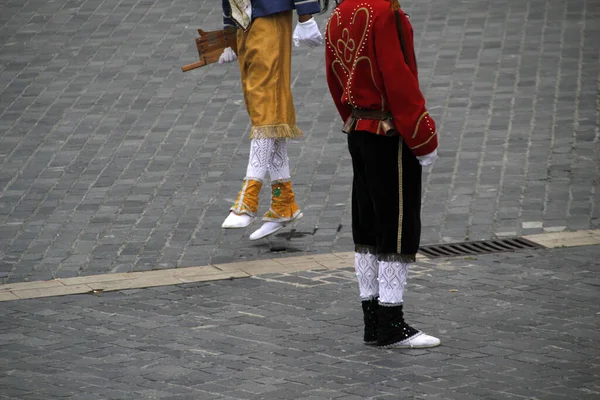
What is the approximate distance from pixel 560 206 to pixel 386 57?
3.12 metres

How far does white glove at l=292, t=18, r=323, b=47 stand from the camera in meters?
7.81

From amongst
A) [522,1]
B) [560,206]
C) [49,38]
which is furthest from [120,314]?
[522,1]

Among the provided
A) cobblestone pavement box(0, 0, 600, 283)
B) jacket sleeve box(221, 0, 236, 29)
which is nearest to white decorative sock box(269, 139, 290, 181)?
cobblestone pavement box(0, 0, 600, 283)

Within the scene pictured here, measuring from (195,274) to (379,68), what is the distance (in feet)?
7.34

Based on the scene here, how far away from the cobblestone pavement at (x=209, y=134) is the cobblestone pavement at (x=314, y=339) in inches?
25.9

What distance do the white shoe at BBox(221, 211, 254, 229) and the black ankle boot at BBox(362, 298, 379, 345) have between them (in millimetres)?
1844

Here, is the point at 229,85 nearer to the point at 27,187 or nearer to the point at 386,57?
the point at 27,187

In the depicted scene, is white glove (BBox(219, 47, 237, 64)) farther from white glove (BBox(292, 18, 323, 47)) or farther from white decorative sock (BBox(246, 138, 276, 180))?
white decorative sock (BBox(246, 138, 276, 180))

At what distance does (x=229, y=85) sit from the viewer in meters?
11.3

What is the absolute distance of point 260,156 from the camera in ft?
26.2

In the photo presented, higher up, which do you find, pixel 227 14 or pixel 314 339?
pixel 227 14

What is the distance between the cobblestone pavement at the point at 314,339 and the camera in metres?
5.63

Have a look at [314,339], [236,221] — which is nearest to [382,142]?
[314,339]

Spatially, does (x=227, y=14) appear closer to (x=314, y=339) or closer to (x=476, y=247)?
(x=476, y=247)
